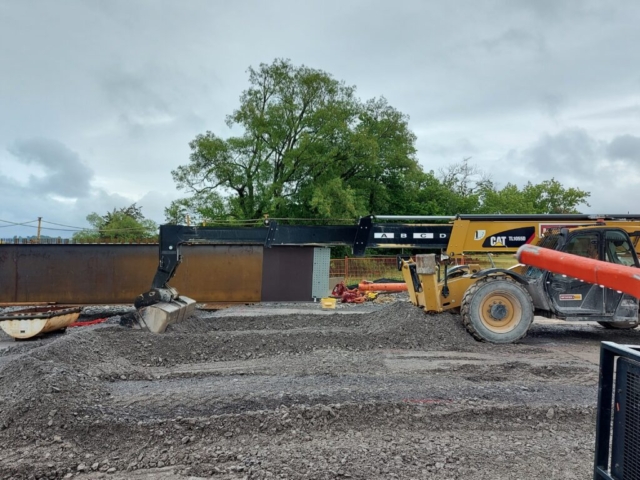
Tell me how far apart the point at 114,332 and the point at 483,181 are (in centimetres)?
4557

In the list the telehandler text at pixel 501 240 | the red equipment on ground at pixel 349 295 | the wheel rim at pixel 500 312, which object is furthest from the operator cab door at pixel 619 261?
the red equipment on ground at pixel 349 295

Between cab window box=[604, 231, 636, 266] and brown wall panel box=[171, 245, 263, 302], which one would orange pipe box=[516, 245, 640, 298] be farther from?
brown wall panel box=[171, 245, 263, 302]

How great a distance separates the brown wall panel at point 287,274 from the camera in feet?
49.8

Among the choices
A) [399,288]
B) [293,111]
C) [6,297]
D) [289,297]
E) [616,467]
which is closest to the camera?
[616,467]

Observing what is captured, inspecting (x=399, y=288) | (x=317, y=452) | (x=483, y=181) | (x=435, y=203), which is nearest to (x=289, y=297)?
(x=399, y=288)

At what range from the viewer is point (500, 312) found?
8672 mm

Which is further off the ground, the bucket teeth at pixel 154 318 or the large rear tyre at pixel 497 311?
the large rear tyre at pixel 497 311

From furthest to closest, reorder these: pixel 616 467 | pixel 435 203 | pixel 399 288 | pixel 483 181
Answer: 1. pixel 483 181
2. pixel 435 203
3. pixel 399 288
4. pixel 616 467

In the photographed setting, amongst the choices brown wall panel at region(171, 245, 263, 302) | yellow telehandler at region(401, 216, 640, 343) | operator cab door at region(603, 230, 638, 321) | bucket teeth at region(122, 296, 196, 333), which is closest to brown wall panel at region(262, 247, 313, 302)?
brown wall panel at region(171, 245, 263, 302)

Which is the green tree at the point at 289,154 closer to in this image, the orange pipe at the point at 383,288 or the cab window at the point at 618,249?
the orange pipe at the point at 383,288

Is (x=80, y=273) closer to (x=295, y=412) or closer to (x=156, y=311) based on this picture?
(x=156, y=311)

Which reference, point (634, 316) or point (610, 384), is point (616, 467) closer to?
point (610, 384)

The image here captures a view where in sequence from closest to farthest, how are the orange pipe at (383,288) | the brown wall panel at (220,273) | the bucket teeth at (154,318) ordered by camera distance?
the bucket teeth at (154,318) → the brown wall panel at (220,273) → the orange pipe at (383,288)

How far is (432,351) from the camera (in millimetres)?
7961
